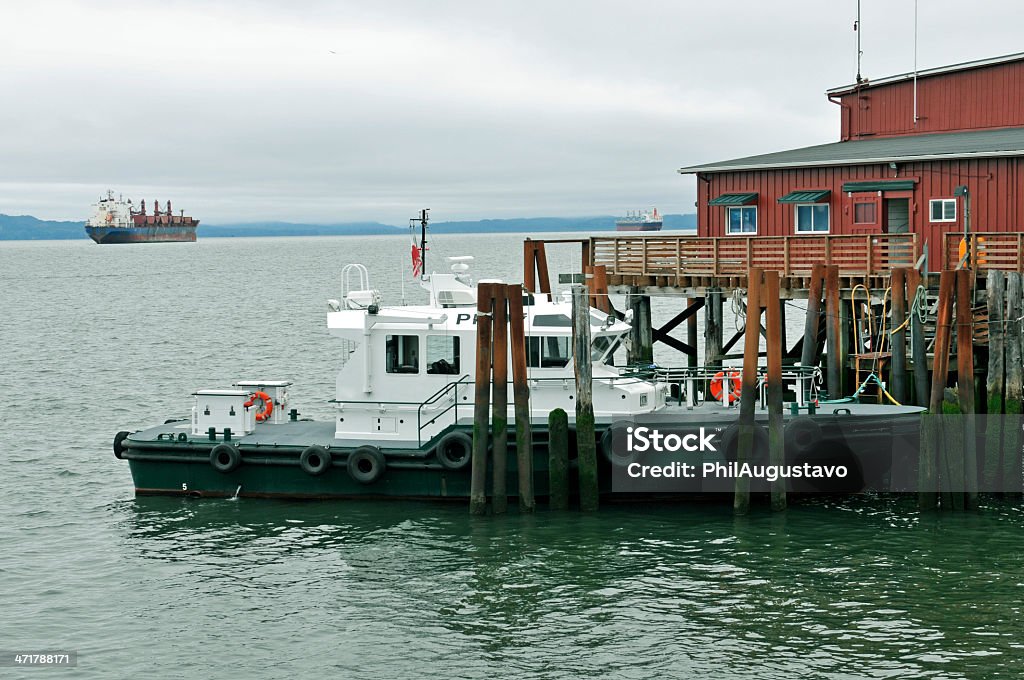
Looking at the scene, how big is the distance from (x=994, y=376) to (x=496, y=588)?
9724 millimetres

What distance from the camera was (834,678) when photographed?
50.3 ft

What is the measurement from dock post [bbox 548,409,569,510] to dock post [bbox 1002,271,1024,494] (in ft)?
24.0

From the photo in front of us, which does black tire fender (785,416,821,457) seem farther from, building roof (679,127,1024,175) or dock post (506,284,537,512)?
building roof (679,127,1024,175)

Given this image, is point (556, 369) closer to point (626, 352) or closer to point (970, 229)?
point (626, 352)

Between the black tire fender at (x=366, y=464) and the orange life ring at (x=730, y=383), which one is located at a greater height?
the orange life ring at (x=730, y=383)

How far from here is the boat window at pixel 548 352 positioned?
22.5 meters

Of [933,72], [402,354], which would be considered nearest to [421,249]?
[402,354]

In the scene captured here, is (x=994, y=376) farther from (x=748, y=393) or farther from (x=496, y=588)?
(x=496, y=588)

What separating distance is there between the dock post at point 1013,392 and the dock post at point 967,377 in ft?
A: 2.31

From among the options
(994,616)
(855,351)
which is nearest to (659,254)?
(855,351)

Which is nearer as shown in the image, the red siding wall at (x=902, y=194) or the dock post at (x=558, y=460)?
the dock post at (x=558, y=460)

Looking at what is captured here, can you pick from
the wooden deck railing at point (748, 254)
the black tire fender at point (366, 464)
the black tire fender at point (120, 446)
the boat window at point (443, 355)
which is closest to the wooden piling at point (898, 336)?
the wooden deck railing at point (748, 254)

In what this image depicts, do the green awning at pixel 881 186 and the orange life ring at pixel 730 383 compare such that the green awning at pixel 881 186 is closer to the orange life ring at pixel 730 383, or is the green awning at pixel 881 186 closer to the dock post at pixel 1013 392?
the dock post at pixel 1013 392

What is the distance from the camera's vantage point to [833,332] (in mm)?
24125
